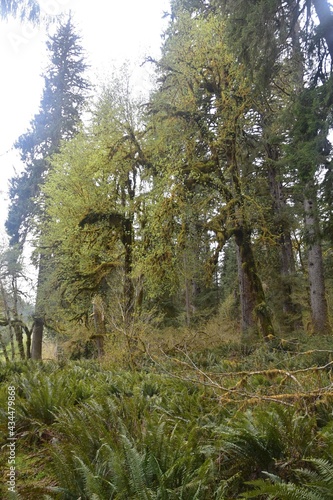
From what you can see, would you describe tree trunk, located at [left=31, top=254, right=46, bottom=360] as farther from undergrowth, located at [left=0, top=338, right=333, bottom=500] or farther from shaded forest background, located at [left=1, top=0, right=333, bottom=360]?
undergrowth, located at [left=0, top=338, right=333, bottom=500]

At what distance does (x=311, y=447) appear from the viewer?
2.55 m

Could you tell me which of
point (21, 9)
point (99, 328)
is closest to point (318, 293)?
point (99, 328)

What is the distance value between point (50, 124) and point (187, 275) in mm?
15435

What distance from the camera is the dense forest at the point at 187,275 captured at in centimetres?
258

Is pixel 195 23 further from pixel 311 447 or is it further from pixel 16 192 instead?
pixel 16 192

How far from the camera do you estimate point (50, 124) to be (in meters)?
23.8

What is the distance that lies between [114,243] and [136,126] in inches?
180

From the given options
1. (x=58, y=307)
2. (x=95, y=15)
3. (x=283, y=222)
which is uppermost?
(x=95, y=15)

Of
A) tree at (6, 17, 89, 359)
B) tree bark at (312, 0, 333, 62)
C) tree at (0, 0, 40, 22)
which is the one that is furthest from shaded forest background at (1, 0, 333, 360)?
tree at (6, 17, 89, 359)

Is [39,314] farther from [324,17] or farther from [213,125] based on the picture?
[324,17]

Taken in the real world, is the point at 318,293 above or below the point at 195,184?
below

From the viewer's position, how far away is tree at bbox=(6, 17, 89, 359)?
909 inches

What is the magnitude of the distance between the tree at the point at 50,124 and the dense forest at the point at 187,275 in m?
0.26

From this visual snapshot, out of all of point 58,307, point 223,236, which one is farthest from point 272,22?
point 58,307
